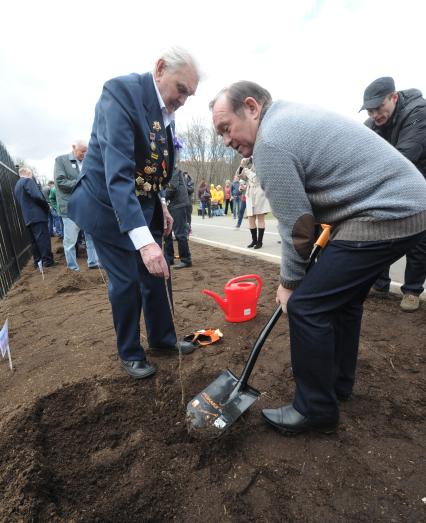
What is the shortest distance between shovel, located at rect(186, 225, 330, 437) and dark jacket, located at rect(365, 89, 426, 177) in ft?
5.85

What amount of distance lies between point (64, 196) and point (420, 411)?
547cm

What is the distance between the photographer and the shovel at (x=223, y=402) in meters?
1.65

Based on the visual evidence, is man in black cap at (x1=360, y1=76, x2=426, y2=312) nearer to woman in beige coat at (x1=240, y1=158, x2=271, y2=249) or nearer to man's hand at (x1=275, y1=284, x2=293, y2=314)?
man's hand at (x1=275, y1=284, x2=293, y2=314)

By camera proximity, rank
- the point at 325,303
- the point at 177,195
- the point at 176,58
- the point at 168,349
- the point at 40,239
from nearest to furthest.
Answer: the point at 325,303 → the point at 176,58 → the point at 168,349 → the point at 177,195 → the point at 40,239

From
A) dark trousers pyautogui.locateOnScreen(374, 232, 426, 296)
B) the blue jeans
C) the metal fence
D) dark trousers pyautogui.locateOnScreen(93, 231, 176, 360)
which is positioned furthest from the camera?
the blue jeans

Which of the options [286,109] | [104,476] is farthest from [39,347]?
[286,109]

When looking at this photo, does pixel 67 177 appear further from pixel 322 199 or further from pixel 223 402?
pixel 322 199

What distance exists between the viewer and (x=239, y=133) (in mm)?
1529

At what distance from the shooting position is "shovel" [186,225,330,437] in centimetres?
165

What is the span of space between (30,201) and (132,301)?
493cm

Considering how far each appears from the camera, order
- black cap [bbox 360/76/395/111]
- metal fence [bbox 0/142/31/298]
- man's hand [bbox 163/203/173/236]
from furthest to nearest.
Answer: metal fence [bbox 0/142/31/298] → black cap [bbox 360/76/395/111] → man's hand [bbox 163/203/173/236]

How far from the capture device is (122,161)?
180 cm

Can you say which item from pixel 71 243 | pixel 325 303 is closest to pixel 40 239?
pixel 71 243

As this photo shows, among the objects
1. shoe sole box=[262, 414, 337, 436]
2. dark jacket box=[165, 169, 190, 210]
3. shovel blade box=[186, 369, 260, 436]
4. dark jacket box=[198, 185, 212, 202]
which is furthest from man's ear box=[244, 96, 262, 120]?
dark jacket box=[198, 185, 212, 202]
